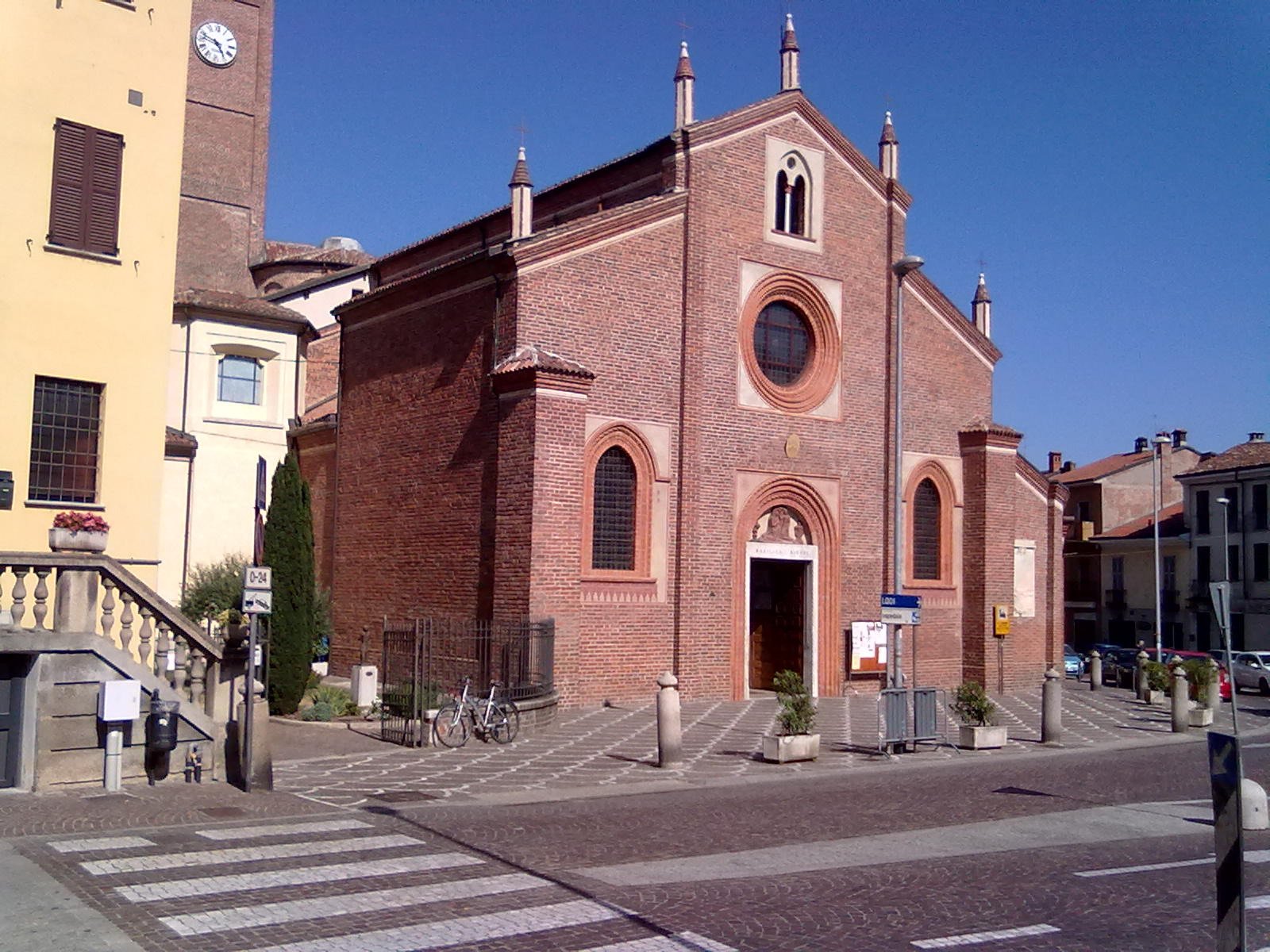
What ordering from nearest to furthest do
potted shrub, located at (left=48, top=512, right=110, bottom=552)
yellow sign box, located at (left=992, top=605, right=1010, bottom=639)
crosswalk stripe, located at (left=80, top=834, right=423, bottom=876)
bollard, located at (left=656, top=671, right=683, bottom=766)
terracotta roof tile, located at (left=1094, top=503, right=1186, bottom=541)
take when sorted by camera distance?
1. crosswalk stripe, located at (left=80, top=834, right=423, bottom=876)
2. potted shrub, located at (left=48, top=512, right=110, bottom=552)
3. bollard, located at (left=656, top=671, right=683, bottom=766)
4. yellow sign box, located at (left=992, top=605, right=1010, bottom=639)
5. terracotta roof tile, located at (left=1094, top=503, right=1186, bottom=541)

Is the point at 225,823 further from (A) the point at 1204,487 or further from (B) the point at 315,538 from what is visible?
(A) the point at 1204,487

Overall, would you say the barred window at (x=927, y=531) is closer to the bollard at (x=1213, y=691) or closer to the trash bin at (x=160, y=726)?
the bollard at (x=1213, y=691)

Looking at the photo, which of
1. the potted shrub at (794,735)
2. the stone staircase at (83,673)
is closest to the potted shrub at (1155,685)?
the potted shrub at (794,735)

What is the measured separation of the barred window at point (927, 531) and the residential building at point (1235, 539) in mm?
26129

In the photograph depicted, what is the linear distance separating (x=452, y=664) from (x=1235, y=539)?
4211cm

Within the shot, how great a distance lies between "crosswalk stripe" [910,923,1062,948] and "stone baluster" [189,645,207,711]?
8733 mm

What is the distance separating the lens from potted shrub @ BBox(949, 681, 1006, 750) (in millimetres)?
18672

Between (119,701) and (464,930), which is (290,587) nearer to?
(119,701)

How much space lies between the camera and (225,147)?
141 ft

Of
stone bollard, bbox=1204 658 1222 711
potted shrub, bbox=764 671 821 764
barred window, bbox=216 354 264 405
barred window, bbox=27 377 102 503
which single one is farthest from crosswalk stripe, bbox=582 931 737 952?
barred window, bbox=216 354 264 405

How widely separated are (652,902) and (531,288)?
14.6m

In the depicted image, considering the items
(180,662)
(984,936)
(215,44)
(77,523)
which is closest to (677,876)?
(984,936)

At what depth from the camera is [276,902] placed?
8.21 meters

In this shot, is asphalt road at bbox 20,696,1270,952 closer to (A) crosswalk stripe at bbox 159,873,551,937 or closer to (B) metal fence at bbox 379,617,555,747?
(A) crosswalk stripe at bbox 159,873,551,937
